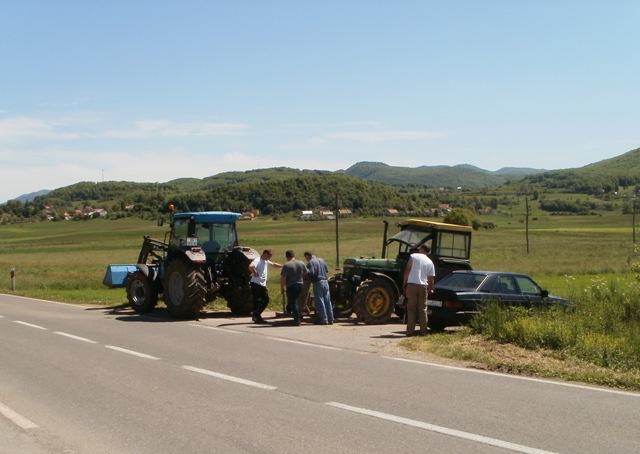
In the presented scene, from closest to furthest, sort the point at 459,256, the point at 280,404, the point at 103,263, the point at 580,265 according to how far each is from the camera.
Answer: the point at 280,404, the point at 459,256, the point at 580,265, the point at 103,263

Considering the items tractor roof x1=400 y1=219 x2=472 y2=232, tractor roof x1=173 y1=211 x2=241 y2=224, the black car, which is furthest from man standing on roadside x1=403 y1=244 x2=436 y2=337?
tractor roof x1=173 y1=211 x2=241 y2=224

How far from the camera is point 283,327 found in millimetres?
15547

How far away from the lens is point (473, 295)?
1414 centimetres

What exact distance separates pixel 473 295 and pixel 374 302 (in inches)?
111

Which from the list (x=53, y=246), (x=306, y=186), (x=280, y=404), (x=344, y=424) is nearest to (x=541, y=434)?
(x=344, y=424)

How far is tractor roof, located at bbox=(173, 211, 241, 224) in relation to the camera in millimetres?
18250

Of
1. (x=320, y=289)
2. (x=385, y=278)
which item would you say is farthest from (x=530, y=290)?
(x=320, y=289)

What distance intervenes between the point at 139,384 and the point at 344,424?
11.0 feet

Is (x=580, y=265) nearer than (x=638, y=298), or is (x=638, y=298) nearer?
(x=638, y=298)

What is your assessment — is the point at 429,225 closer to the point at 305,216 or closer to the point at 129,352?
the point at 129,352

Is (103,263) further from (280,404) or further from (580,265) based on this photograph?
(280,404)

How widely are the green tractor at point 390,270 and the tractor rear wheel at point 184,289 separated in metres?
3.28

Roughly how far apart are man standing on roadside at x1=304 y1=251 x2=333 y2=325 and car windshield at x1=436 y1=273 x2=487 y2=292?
2788mm

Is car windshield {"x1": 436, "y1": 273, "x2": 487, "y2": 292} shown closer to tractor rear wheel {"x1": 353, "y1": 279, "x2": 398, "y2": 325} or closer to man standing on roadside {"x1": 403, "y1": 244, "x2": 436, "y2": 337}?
man standing on roadside {"x1": 403, "y1": 244, "x2": 436, "y2": 337}
